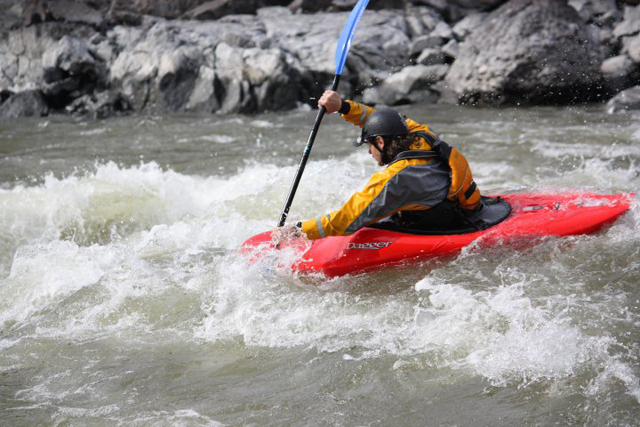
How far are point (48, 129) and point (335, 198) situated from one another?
21.3 ft

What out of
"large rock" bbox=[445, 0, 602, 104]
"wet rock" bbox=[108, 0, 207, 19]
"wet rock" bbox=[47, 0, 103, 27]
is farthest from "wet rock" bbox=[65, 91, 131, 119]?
"large rock" bbox=[445, 0, 602, 104]

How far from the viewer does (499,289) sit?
12.0 ft

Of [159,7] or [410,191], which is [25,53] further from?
[410,191]

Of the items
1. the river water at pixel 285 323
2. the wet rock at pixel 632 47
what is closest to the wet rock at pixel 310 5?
the wet rock at pixel 632 47

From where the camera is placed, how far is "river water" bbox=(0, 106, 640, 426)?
2.91 m

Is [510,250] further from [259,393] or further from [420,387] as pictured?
[259,393]

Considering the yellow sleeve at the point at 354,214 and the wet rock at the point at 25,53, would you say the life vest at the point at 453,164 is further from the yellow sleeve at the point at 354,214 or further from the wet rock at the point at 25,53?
the wet rock at the point at 25,53

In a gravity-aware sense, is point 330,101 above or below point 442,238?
above

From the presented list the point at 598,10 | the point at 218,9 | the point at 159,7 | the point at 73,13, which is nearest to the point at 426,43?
the point at 598,10

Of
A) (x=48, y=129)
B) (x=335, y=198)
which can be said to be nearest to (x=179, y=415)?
(x=335, y=198)

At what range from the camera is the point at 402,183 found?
3.71 meters

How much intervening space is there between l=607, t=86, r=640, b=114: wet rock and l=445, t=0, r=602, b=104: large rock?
719 mm

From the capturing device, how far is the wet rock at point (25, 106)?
1195 centimetres

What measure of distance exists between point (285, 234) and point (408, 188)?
32.5 inches
